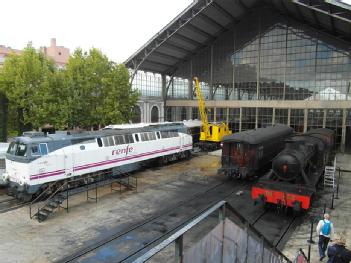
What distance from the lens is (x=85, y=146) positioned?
1975cm

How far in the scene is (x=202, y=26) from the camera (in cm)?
3819

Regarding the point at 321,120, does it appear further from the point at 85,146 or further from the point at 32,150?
the point at 32,150

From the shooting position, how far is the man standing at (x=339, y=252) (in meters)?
8.51

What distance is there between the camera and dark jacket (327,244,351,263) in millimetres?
8492

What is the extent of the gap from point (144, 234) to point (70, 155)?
7.99 meters

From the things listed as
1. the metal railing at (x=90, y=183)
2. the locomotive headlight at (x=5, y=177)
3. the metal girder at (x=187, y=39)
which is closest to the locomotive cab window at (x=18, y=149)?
the locomotive headlight at (x=5, y=177)

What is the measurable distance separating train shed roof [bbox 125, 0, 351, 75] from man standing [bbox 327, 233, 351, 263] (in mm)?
25978

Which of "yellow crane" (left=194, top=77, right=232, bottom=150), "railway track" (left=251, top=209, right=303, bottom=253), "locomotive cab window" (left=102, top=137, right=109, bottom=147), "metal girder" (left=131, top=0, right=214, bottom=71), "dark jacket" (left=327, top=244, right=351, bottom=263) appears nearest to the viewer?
"dark jacket" (left=327, top=244, right=351, bottom=263)

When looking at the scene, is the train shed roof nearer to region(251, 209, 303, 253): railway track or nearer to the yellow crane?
the yellow crane

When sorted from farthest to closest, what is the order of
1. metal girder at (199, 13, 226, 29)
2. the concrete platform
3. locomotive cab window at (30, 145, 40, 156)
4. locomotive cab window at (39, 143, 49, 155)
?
metal girder at (199, 13, 226, 29), locomotive cab window at (39, 143, 49, 155), locomotive cab window at (30, 145, 40, 156), the concrete platform

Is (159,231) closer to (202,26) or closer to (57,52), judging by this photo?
(202,26)

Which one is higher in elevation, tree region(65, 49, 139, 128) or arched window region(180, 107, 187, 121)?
tree region(65, 49, 139, 128)

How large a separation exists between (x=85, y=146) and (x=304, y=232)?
551 inches

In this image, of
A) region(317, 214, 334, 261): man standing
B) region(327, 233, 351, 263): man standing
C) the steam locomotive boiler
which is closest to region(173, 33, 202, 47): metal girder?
the steam locomotive boiler
